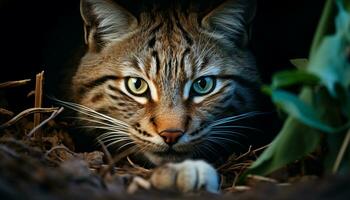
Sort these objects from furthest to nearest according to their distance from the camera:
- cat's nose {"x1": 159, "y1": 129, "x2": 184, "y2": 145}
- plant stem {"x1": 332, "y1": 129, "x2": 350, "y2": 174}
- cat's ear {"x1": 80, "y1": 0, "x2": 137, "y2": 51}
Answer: cat's ear {"x1": 80, "y1": 0, "x2": 137, "y2": 51}, cat's nose {"x1": 159, "y1": 129, "x2": 184, "y2": 145}, plant stem {"x1": 332, "y1": 129, "x2": 350, "y2": 174}

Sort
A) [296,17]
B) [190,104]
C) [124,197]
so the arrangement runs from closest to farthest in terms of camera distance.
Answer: [124,197], [190,104], [296,17]

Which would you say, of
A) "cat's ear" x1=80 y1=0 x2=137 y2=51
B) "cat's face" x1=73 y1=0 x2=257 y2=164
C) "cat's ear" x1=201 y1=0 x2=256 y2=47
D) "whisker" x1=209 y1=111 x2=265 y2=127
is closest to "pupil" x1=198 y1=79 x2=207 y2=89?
"cat's face" x1=73 y1=0 x2=257 y2=164

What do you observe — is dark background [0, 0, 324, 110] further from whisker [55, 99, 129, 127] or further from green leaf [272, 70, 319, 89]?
green leaf [272, 70, 319, 89]

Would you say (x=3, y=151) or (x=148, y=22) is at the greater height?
(x=148, y=22)

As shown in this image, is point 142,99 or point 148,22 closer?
point 142,99

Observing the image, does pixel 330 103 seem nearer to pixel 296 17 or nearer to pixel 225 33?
pixel 225 33

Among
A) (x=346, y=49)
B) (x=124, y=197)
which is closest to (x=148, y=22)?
(x=346, y=49)

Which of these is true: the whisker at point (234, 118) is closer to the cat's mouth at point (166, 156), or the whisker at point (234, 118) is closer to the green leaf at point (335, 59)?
the cat's mouth at point (166, 156)
